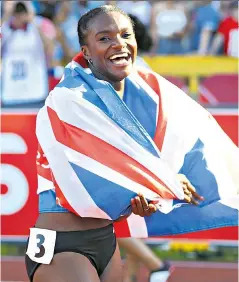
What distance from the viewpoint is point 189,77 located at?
36.1 feet

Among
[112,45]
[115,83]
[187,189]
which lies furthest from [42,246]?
[112,45]

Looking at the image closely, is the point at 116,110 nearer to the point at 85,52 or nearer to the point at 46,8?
the point at 85,52

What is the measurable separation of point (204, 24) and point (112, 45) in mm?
8405

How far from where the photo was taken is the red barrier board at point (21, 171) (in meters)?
6.16

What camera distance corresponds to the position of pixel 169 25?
11.7 meters

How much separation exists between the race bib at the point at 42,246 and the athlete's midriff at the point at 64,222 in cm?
4

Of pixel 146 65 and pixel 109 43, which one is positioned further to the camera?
pixel 146 65

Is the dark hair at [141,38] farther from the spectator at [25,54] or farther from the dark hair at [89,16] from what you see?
the dark hair at [89,16]

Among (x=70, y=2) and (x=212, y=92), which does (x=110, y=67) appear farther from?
(x=70, y=2)

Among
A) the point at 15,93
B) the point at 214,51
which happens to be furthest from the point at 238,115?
the point at 214,51

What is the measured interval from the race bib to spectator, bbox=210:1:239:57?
751 cm

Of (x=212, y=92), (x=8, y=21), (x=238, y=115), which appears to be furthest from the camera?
(x=212, y=92)

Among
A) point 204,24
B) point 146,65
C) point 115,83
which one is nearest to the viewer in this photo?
point 115,83

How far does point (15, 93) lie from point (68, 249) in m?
6.15
